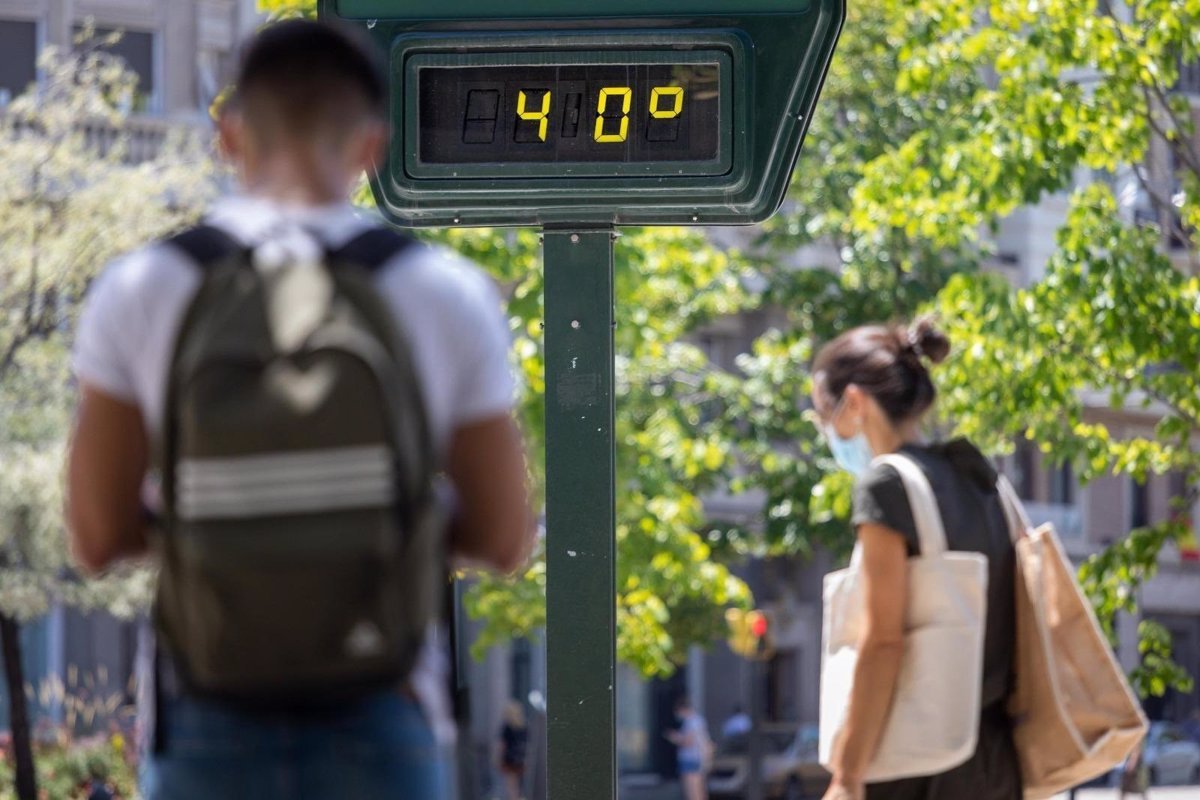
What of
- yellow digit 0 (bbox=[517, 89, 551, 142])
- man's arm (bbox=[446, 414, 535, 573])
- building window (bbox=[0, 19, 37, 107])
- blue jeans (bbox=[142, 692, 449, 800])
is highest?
building window (bbox=[0, 19, 37, 107])

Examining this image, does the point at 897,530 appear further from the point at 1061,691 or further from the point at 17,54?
the point at 17,54

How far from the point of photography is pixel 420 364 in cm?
241

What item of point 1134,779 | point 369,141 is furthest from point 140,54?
point 369,141

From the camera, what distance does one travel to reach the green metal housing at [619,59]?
491 centimetres

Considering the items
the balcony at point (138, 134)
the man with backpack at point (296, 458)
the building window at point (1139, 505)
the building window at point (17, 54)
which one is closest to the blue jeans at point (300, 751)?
the man with backpack at point (296, 458)

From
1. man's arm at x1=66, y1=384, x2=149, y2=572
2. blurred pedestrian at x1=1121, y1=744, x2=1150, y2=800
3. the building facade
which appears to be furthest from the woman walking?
the building facade

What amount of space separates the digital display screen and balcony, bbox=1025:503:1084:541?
39.2 meters

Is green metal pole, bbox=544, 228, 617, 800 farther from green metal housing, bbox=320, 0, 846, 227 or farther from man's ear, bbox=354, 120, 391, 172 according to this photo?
man's ear, bbox=354, 120, 391, 172

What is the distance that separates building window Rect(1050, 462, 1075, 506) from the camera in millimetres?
44656

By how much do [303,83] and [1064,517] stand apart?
4284 centimetres

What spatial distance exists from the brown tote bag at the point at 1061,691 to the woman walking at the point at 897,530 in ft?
0.14

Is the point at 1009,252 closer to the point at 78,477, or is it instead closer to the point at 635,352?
the point at 635,352

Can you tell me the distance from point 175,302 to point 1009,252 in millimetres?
39528

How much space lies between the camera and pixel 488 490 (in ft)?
8.19
